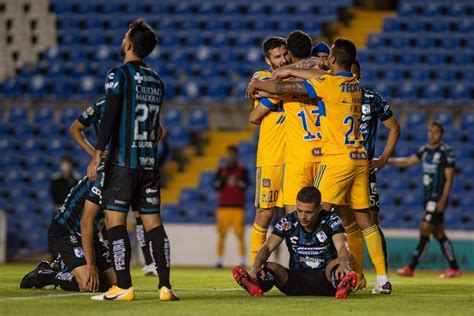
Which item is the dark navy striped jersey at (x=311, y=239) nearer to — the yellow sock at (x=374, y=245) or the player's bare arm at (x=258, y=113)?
the yellow sock at (x=374, y=245)

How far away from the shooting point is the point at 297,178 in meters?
9.62

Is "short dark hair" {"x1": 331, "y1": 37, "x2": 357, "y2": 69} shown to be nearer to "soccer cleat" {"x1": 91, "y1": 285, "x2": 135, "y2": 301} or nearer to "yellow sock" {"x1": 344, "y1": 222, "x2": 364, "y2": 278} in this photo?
"yellow sock" {"x1": 344, "y1": 222, "x2": 364, "y2": 278}

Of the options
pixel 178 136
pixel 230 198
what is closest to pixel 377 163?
pixel 230 198

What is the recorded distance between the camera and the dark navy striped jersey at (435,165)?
1460 centimetres

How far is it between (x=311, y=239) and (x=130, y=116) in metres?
1.86

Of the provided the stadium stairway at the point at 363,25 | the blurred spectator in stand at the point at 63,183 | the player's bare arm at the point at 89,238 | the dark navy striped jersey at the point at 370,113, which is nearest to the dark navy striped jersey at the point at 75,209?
the player's bare arm at the point at 89,238

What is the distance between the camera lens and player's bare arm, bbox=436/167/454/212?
14.5 metres

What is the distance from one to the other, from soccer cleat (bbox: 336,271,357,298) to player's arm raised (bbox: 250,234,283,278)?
585mm

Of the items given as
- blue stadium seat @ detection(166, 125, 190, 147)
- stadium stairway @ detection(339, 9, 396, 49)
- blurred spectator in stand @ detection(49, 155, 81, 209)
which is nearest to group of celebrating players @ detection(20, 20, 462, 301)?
blurred spectator in stand @ detection(49, 155, 81, 209)

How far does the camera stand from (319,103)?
30.1ft

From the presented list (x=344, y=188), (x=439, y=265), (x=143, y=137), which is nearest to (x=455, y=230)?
(x=439, y=265)

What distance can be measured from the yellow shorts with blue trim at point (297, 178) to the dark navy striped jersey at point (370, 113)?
0.74m

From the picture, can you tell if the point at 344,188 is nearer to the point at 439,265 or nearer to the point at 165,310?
the point at 165,310

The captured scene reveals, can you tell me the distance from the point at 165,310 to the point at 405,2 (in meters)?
16.7
